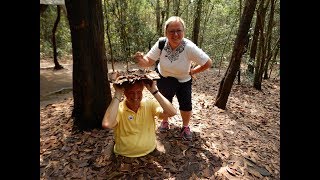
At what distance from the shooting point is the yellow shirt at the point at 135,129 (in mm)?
3650

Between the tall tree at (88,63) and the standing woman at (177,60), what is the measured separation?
2.76 ft

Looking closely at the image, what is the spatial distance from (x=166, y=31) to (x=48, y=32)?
18191 mm

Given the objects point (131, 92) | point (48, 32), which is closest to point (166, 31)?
point (131, 92)

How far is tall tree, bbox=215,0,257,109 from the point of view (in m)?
6.76

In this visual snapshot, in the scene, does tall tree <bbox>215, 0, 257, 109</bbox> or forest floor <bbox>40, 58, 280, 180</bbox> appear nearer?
forest floor <bbox>40, 58, 280, 180</bbox>

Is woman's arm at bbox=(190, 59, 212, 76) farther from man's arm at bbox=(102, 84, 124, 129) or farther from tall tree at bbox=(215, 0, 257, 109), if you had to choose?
tall tree at bbox=(215, 0, 257, 109)

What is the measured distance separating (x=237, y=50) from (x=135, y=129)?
4.33m

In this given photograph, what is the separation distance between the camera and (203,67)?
428 centimetres

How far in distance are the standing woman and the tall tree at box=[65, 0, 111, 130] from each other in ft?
2.76

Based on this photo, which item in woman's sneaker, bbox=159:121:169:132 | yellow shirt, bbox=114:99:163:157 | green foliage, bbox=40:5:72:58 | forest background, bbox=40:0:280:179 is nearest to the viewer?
yellow shirt, bbox=114:99:163:157

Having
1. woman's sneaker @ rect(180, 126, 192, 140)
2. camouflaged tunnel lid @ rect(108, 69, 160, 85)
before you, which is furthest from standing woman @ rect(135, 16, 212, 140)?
camouflaged tunnel lid @ rect(108, 69, 160, 85)

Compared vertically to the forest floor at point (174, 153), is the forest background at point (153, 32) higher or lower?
higher

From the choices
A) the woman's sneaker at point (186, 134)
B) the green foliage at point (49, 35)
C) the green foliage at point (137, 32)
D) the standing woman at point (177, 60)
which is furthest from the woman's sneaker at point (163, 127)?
the green foliage at point (49, 35)

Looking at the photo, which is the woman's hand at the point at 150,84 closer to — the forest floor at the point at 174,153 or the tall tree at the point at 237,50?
the forest floor at the point at 174,153
